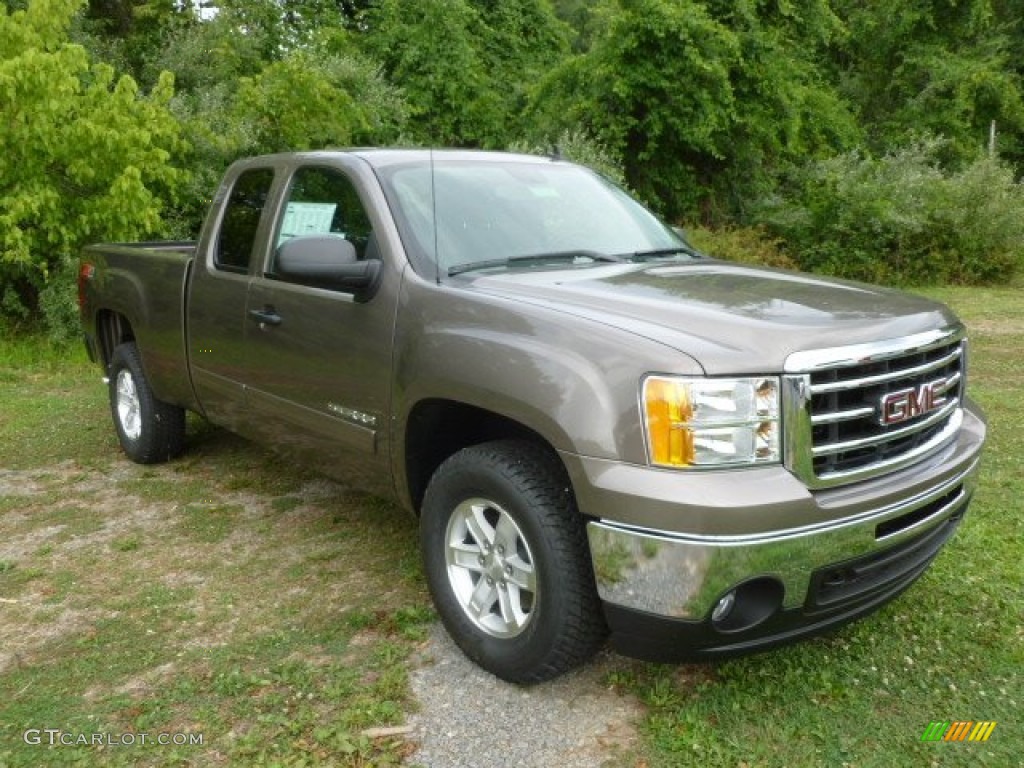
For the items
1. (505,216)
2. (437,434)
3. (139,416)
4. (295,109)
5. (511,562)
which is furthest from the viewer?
(295,109)

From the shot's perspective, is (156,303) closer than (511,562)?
No

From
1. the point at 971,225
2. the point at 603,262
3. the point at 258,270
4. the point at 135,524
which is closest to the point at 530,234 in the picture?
the point at 603,262

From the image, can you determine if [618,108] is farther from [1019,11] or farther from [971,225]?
[1019,11]

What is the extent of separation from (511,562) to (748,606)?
766mm

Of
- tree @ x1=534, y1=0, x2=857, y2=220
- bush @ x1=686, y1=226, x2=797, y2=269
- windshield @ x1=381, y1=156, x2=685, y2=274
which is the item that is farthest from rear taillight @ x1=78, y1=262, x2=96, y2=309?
tree @ x1=534, y1=0, x2=857, y2=220

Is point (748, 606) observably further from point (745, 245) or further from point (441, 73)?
point (441, 73)

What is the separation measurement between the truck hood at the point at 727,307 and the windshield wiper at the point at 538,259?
9cm

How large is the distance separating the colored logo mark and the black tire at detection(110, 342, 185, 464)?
427 cm

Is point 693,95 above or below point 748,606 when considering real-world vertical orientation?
above

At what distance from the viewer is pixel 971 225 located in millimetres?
15336

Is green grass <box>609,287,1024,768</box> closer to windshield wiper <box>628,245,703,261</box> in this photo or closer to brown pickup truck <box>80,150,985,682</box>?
brown pickup truck <box>80,150,985,682</box>

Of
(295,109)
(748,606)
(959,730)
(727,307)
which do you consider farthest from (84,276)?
(295,109)

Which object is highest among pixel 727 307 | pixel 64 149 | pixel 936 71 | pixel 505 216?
pixel 936 71

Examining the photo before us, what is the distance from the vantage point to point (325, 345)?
3.81m
